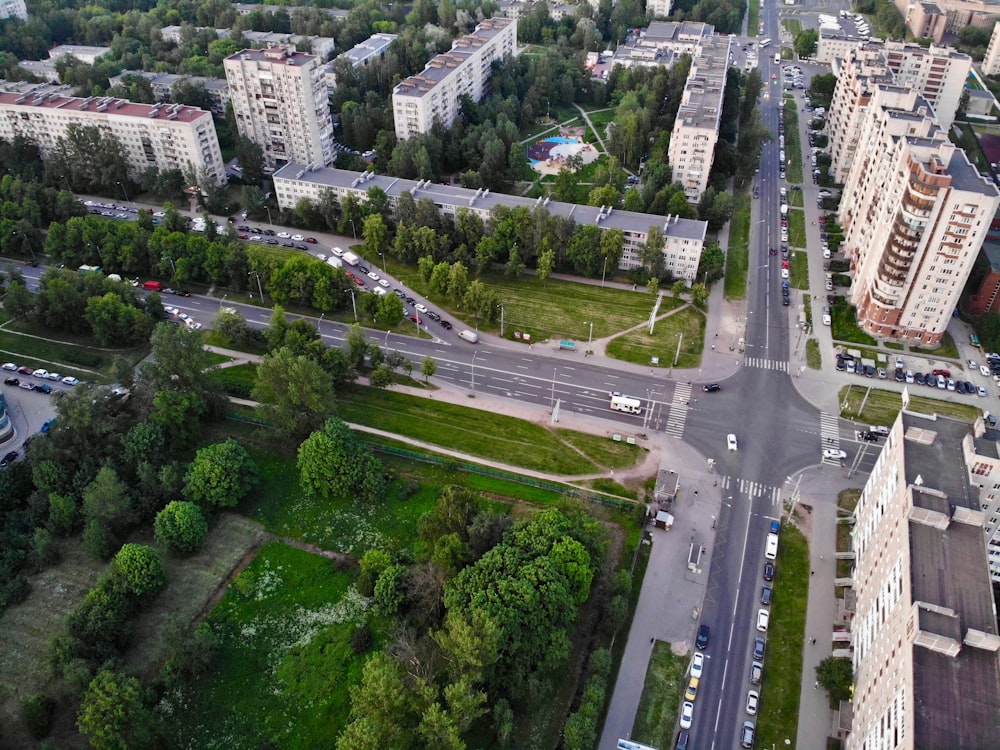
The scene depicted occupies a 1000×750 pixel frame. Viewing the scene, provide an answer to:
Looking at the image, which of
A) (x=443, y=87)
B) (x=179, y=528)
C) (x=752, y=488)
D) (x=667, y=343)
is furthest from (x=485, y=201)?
(x=179, y=528)

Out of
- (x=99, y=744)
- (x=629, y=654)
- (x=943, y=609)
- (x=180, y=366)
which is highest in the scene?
(x=943, y=609)

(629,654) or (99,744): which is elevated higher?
(99,744)

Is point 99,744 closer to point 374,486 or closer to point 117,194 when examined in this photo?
point 374,486

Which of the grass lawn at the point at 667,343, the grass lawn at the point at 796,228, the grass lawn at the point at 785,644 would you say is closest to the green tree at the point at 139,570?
the grass lawn at the point at 785,644

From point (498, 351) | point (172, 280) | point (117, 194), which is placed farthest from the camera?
point (117, 194)

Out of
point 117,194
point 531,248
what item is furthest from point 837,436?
point 117,194

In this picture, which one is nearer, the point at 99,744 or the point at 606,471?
the point at 99,744

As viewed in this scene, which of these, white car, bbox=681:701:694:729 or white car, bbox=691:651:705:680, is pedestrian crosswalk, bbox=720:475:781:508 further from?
white car, bbox=681:701:694:729
